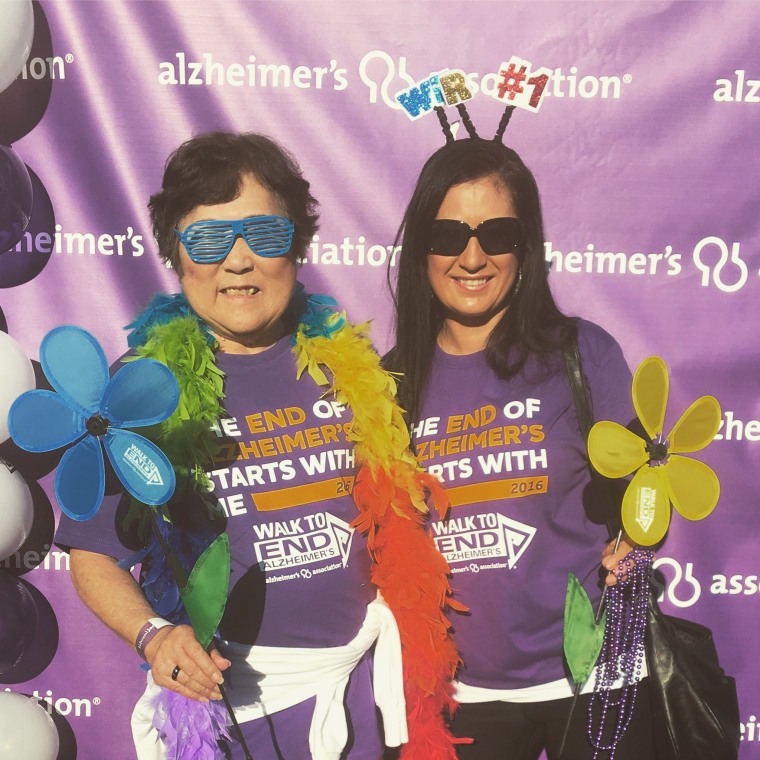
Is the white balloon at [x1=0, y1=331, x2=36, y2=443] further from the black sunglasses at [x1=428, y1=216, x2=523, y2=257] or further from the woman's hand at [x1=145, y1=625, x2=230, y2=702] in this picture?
the black sunglasses at [x1=428, y1=216, x2=523, y2=257]

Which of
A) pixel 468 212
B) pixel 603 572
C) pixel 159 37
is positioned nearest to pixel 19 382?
pixel 159 37

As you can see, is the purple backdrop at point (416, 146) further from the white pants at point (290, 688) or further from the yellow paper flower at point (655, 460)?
the white pants at point (290, 688)

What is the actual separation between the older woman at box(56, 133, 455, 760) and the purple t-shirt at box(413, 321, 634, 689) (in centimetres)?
19

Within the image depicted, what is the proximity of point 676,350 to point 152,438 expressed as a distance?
1306mm

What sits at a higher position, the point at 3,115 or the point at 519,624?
the point at 3,115

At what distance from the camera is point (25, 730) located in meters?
1.91

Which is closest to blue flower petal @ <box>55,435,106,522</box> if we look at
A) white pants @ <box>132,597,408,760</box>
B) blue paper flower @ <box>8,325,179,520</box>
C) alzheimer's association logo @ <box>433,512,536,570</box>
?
blue paper flower @ <box>8,325,179,520</box>

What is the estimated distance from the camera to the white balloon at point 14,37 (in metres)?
1.65

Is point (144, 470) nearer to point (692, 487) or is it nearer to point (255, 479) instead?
point (255, 479)

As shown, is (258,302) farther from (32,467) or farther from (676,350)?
(676,350)

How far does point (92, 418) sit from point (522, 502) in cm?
83

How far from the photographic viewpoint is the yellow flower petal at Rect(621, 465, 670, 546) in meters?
1.42

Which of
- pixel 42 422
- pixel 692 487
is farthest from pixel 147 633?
pixel 692 487

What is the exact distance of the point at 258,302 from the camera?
4.82 feet
